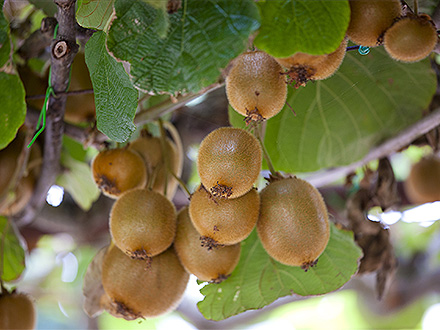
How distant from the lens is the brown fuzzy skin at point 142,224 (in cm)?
70

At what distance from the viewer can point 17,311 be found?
91 centimetres

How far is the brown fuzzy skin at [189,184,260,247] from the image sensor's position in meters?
0.63

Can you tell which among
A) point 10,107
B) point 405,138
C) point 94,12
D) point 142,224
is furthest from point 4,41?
point 405,138

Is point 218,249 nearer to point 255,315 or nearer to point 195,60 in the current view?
point 195,60

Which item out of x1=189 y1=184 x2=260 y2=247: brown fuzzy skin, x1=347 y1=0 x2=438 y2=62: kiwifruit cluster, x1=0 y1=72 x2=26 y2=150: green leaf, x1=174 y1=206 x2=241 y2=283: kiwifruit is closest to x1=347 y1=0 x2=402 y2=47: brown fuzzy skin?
x1=347 y1=0 x2=438 y2=62: kiwifruit cluster

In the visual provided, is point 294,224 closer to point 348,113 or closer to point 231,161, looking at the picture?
point 231,161

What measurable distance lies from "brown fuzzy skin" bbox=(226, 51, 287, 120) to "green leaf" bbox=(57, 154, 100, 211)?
0.76 metres

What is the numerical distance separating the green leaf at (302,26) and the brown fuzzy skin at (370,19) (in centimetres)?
3

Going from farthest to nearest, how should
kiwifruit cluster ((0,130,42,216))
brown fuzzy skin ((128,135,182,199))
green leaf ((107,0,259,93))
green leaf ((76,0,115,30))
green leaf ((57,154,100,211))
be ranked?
1. green leaf ((57,154,100,211))
2. kiwifruit cluster ((0,130,42,216))
3. brown fuzzy skin ((128,135,182,199))
4. green leaf ((76,0,115,30))
5. green leaf ((107,0,259,93))

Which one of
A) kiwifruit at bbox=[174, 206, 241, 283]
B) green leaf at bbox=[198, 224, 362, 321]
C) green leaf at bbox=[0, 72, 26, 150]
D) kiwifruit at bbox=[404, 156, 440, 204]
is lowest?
kiwifruit at bbox=[404, 156, 440, 204]

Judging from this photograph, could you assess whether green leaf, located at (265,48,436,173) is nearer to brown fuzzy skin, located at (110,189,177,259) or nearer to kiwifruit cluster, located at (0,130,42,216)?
brown fuzzy skin, located at (110,189,177,259)

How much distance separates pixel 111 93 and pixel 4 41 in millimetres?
256

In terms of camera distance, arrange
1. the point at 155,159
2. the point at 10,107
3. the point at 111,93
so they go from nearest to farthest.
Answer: the point at 111,93 < the point at 10,107 < the point at 155,159

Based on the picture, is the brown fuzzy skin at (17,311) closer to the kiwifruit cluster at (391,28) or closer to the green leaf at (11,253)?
the green leaf at (11,253)
